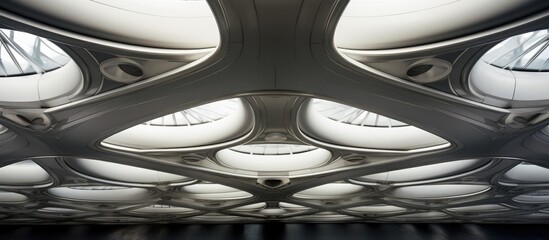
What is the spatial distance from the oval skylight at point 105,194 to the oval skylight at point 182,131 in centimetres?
1137

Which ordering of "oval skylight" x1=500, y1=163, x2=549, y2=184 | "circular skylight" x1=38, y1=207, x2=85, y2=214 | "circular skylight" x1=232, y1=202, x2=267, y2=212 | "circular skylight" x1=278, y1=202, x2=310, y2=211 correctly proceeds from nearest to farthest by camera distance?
"oval skylight" x1=500, y1=163, x2=549, y2=184, "circular skylight" x1=38, y1=207, x2=85, y2=214, "circular skylight" x1=278, y1=202, x2=310, y2=211, "circular skylight" x1=232, y1=202, x2=267, y2=212

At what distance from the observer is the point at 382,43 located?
6.66 metres

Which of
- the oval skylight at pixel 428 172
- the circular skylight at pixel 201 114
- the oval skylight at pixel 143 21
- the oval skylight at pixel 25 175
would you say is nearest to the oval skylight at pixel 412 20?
the oval skylight at pixel 143 21

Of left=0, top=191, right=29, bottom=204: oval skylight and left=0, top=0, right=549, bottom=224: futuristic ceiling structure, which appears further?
left=0, top=191, right=29, bottom=204: oval skylight

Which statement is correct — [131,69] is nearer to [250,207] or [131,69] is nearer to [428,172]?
[428,172]

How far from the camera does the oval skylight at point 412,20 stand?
5582 mm

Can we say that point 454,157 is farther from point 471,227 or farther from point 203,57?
point 471,227

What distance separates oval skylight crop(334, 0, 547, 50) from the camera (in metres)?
5.58

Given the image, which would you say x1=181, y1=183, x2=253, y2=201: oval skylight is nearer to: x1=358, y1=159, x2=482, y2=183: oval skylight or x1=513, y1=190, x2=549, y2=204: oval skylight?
x1=358, y1=159, x2=482, y2=183: oval skylight

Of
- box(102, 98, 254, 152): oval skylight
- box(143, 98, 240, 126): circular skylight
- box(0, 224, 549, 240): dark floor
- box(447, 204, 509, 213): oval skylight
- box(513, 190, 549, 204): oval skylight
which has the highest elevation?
box(143, 98, 240, 126): circular skylight

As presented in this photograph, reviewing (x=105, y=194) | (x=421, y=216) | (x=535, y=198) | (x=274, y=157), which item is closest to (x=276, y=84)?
(x=274, y=157)

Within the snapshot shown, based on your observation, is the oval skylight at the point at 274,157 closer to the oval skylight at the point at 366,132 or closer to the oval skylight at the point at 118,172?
the oval skylight at the point at 366,132

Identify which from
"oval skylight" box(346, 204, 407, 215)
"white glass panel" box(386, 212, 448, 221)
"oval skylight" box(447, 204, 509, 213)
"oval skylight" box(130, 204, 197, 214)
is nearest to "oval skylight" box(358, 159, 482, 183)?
"oval skylight" box(346, 204, 407, 215)

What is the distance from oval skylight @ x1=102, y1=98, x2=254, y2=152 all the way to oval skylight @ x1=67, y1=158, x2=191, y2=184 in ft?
13.1
